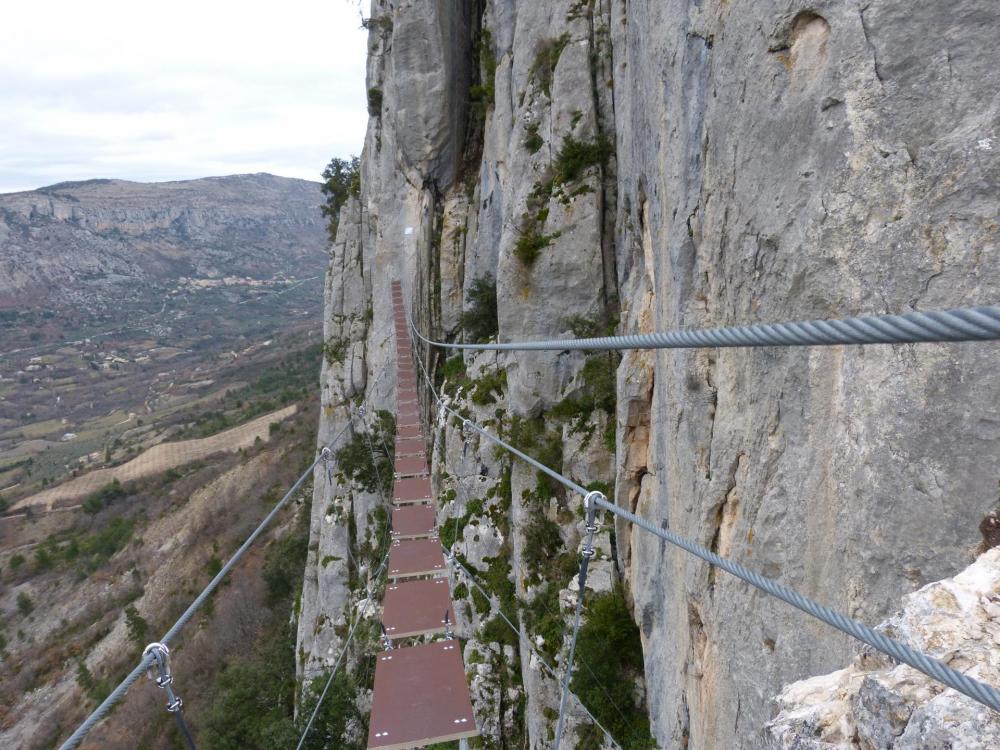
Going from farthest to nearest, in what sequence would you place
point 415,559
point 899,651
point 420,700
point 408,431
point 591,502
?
Answer: 1. point 408,431
2. point 415,559
3. point 420,700
4. point 591,502
5. point 899,651

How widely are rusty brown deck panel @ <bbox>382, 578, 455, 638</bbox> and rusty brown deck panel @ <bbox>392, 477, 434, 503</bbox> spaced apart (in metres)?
2.64

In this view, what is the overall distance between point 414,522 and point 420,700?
12.1 ft

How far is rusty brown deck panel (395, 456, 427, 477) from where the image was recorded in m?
10.8

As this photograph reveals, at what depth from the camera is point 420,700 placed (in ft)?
17.6

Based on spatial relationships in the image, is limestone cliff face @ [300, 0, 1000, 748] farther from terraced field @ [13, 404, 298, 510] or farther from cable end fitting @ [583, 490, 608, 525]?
terraced field @ [13, 404, 298, 510]

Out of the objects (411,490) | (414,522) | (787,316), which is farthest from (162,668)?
(411,490)

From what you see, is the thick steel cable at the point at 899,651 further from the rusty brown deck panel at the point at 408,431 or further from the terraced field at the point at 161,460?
the terraced field at the point at 161,460

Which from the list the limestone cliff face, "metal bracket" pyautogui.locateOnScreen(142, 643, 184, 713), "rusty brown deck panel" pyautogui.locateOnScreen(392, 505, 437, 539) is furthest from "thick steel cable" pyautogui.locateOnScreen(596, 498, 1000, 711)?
"rusty brown deck panel" pyautogui.locateOnScreen(392, 505, 437, 539)

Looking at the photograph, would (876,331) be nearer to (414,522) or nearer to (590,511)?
(590,511)

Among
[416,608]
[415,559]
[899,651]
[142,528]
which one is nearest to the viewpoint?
[899,651]

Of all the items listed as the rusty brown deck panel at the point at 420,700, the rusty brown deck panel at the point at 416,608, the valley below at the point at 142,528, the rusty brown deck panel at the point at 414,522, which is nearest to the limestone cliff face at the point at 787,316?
the rusty brown deck panel at the point at 420,700

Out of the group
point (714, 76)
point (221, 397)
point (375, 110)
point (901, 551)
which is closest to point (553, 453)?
point (714, 76)

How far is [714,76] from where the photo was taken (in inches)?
198

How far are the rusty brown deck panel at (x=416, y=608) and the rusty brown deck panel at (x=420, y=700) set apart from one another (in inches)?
19.9
